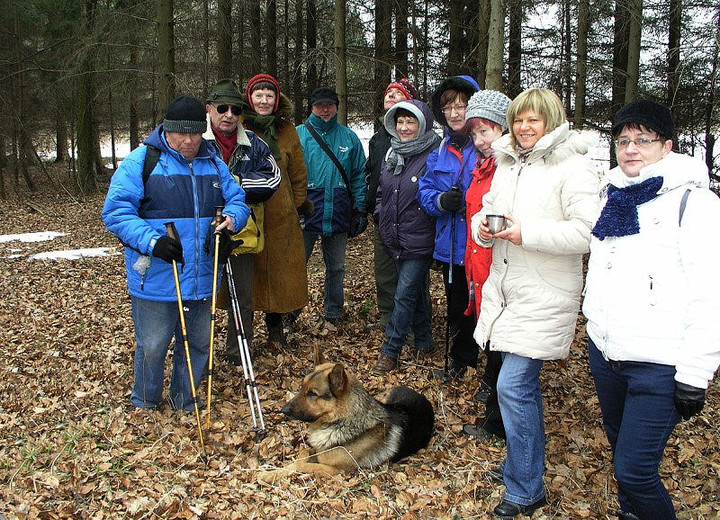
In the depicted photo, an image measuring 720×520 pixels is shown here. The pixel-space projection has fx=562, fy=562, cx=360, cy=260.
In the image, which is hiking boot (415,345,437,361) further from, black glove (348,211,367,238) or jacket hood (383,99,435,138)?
jacket hood (383,99,435,138)

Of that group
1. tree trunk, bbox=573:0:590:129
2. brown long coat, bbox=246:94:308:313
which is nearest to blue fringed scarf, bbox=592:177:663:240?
brown long coat, bbox=246:94:308:313

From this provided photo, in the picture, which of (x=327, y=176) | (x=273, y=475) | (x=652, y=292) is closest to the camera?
(x=652, y=292)

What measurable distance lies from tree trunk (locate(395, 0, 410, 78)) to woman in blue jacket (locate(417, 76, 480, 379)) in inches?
377

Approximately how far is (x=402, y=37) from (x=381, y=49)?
47.4 inches

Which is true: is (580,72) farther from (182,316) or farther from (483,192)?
(182,316)

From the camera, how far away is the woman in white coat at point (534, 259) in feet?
10.7

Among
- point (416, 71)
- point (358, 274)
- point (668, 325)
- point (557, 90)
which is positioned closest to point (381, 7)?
point (416, 71)

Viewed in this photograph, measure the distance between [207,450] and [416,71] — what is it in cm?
1237

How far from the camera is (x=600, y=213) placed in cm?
306

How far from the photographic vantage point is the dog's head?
163 inches

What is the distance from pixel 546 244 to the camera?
3230 mm

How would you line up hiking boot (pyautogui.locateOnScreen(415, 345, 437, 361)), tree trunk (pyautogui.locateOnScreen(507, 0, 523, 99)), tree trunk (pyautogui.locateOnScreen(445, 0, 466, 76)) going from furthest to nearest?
1. tree trunk (pyautogui.locateOnScreen(445, 0, 466, 76))
2. tree trunk (pyautogui.locateOnScreen(507, 0, 523, 99))
3. hiking boot (pyautogui.locateOnScreen(415, 345, 437, 361))

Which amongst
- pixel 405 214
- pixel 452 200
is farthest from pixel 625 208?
pixel 405 214

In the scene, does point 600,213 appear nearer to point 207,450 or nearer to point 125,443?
point 207,450
